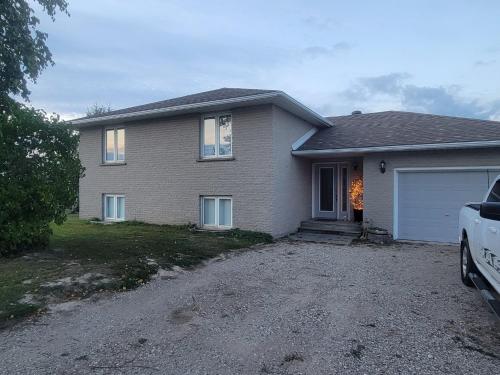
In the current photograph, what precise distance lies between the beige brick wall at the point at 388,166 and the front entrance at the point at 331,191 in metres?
1.97

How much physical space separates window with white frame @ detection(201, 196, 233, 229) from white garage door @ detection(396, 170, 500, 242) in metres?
5.78

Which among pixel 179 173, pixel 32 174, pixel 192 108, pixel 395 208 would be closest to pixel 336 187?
pixel 395 208

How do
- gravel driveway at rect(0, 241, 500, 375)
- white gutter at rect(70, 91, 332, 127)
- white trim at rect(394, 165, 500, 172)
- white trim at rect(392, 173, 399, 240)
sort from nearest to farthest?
gravel driveway at rect(0, 241, 500, 375) → white trim at rect(394, 165, 500, 172) → white gutter at rect(70, 91, 332, 127) → white trim at rect(392, 173, 399, 240)

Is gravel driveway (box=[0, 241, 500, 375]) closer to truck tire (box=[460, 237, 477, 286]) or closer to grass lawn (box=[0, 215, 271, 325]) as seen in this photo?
truck tire (box=[460, 237, 477, 286])

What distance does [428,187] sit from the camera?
12.0 meters

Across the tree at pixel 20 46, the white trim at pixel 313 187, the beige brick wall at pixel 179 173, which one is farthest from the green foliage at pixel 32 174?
the white trim at pixel 313 187

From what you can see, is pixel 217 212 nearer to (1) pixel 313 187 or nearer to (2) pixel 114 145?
(1) pixel 313 187

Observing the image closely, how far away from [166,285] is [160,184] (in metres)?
8.30

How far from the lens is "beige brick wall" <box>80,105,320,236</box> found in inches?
479

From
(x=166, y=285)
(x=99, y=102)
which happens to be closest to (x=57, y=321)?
(x=166, y=285)

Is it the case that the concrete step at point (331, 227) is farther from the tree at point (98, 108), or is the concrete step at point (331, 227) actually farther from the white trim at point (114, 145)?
the tree at point (98, 108)

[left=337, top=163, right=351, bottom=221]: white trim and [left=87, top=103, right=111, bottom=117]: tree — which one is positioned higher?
[left=87, top=103, right=111, bottom=117]: tree

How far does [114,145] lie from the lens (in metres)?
16.0

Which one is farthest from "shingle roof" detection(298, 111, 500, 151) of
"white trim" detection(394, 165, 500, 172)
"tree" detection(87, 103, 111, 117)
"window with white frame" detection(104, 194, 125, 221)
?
"tree" detection(87, 103, 111, 117)
